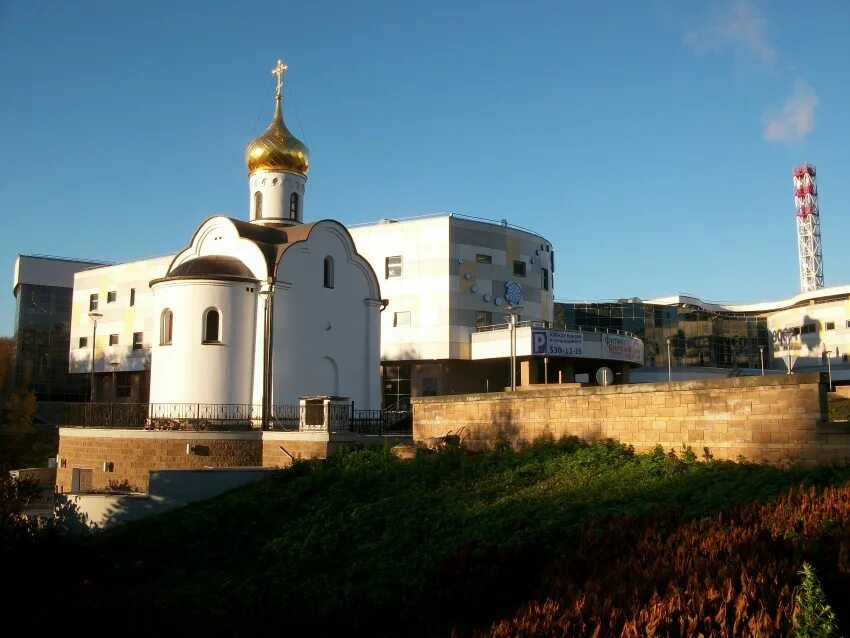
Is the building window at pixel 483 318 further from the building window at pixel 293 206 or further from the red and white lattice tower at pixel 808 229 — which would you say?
the red and white lattice tower at pixel 808 229

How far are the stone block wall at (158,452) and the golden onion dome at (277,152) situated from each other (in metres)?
11.9

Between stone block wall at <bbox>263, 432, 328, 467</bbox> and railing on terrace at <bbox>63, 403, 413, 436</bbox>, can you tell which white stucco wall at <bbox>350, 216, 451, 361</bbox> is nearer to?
railing on terrace at <bbox>63, 403, 413, 436</bbox>

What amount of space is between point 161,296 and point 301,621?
63.0 feet

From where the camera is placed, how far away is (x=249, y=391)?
25.1 metres

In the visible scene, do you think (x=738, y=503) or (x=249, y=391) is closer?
(x=738, y=503)

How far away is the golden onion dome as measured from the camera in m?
30.5

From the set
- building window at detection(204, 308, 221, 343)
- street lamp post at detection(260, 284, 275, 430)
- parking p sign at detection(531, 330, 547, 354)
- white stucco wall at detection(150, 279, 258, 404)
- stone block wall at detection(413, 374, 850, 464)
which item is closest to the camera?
stone block wall at detection(413, 374, 850, 464)

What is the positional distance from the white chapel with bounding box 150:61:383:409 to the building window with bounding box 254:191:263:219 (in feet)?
4.08

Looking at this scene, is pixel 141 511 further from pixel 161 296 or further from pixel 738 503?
pixel 738 503

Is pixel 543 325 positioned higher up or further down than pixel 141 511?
higher up

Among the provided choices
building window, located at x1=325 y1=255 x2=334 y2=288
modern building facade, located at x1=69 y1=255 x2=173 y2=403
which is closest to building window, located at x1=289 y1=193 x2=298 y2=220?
building window, located at x1=325 y1=255 x2=334 y2=288

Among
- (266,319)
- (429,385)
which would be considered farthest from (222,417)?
(429,385)

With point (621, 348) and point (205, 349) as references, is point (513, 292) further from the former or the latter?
point (205, 349)

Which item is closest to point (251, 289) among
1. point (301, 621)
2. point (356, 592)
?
point (356, 592)
